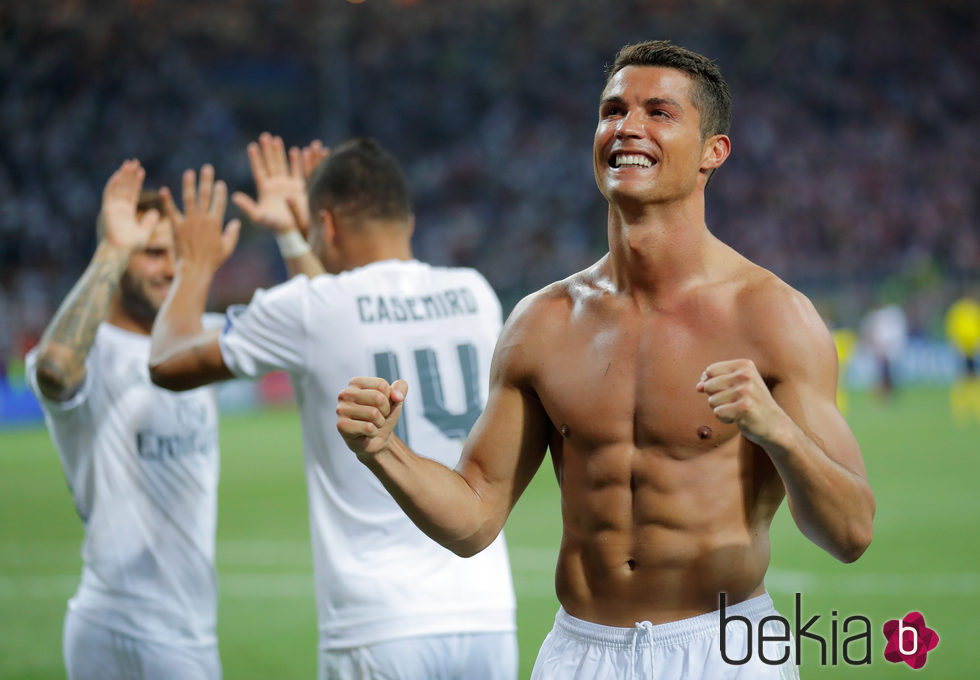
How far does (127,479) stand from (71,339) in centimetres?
55

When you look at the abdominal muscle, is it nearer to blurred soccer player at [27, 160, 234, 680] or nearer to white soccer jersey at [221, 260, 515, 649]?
white soccer jersey at [221, 260, 515, 649]

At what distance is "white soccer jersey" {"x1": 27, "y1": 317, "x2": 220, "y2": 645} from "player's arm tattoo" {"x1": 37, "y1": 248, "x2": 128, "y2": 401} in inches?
4.2

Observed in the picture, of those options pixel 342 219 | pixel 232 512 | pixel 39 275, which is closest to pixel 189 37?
pixel 39 275

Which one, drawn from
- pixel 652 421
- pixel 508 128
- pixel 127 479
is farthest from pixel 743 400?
pixel 508 128

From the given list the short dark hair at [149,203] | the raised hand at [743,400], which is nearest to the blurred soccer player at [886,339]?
the short dark hair at [149,203]

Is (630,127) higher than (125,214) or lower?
lower

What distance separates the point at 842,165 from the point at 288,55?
15925 mm

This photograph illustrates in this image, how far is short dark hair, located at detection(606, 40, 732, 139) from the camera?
290 centimetres

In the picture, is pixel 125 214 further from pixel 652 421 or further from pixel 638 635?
pixel 638 635

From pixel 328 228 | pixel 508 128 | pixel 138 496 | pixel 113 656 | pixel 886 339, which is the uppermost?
pixel 508 128

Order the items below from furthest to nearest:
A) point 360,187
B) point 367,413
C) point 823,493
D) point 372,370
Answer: point 360,187
point 372,370
point 367,413
point 823,493

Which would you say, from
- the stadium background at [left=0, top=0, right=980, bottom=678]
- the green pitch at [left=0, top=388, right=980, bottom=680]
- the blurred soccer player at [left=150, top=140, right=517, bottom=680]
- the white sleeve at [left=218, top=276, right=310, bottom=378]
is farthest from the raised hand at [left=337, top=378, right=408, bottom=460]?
the stadium background at [left=0, top=0, right=980, bottom=678]

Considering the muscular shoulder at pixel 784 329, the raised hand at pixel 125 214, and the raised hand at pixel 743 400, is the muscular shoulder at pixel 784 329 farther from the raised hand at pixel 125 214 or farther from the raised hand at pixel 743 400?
the raised hand at pixel 125 214

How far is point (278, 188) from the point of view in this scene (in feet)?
15.3
